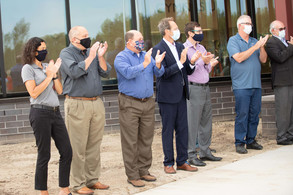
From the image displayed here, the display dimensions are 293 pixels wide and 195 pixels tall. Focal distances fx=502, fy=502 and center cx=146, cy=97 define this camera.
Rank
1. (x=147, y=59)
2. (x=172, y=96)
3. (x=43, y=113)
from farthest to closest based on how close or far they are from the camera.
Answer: (x=172, y=96), (x=147, y=59), (x=43, y=113)

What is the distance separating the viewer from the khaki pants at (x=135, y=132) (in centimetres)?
599

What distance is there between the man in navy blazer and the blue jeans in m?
1.41

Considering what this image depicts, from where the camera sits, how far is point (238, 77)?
7.76 m

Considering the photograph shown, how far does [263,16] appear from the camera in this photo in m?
13.0

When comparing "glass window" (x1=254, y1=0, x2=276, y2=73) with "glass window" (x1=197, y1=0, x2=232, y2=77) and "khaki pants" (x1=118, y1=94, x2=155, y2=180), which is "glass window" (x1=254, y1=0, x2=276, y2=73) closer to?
"glass window" (x1=197, y1=0, x2=232, y2=77)

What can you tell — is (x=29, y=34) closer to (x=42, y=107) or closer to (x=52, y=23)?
(x=52, y=23)

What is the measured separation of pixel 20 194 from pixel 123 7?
6.43 m

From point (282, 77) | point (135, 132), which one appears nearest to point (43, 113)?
point (135, 132)

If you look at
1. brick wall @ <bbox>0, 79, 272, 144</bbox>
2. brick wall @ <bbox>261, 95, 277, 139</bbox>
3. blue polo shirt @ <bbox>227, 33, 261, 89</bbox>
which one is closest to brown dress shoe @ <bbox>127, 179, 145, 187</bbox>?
blue polo shirt @ <bbox>227, 33, 261, 89</bbox>

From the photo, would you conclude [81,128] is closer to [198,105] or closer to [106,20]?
[198,105]

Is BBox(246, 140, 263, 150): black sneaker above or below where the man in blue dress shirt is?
below

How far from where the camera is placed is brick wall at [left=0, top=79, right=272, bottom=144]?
10.3 meters

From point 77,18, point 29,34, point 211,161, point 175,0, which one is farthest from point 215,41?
point 211,161

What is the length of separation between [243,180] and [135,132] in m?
1.38
